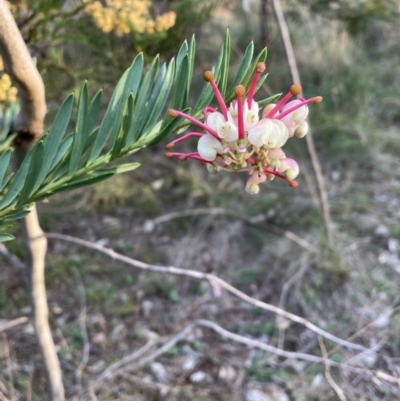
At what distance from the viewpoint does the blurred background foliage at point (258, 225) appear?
1308 millimetres

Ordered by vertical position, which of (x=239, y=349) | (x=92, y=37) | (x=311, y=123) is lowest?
(x=239, y=349)

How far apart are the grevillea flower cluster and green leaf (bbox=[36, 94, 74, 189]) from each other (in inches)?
4.2

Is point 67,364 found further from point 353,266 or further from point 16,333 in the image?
point 353,266

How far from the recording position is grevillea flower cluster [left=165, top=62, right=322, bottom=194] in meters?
0.31

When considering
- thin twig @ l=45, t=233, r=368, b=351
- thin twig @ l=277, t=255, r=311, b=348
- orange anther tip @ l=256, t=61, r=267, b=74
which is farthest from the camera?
thin twig @ l=277, t=255, r=311, b=348

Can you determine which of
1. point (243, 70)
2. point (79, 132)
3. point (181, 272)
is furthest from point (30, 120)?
point (181, 272)

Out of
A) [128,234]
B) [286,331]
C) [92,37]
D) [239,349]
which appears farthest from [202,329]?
[92,37]

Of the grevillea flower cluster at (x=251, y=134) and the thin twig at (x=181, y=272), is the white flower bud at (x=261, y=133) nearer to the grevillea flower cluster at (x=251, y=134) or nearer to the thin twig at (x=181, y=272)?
the grevillea flower cluster at (x=251, y=134)

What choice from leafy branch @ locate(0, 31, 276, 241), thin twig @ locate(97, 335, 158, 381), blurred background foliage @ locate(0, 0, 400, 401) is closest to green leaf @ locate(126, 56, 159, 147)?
leafy branch @ locate(0, 31, 276, 241)

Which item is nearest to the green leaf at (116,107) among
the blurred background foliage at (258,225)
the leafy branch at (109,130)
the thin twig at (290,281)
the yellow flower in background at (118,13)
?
the leafy branch at (109,130)

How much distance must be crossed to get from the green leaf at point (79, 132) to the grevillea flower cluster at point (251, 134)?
88 mm

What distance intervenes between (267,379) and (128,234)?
0.89 metres

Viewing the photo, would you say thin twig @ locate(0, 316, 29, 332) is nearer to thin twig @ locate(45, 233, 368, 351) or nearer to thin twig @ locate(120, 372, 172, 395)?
thin twig @ locate(45, 233, 368, 351)

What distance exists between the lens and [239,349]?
1.42 metres
